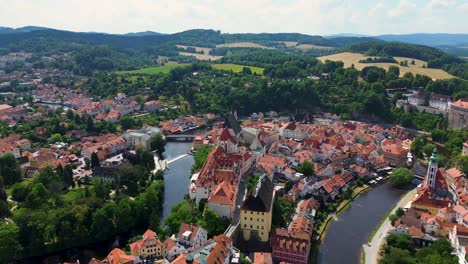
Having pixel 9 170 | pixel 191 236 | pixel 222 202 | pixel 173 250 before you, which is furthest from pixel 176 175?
pixel 173 250

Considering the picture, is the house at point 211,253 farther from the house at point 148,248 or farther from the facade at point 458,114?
the facade at point 458,114

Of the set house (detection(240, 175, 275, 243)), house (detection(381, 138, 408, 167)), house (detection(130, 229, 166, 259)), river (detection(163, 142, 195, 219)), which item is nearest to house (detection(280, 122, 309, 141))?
house (detection(381, 138, 408, 167))

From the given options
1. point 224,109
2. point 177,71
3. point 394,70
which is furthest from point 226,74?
point 394,70

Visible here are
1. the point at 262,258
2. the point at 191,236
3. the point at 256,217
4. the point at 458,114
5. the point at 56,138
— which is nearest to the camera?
the point at 262,258

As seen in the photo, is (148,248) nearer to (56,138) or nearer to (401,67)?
(56,138)

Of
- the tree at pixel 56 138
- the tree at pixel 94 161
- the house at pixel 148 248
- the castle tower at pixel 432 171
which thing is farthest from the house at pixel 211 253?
the tree at pixel 56 138
